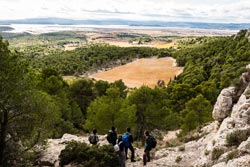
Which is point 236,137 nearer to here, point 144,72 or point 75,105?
point 75,105

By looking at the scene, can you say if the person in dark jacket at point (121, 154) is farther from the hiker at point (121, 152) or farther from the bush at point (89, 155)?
the bush at point (89, 155)

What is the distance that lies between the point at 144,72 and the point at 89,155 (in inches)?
3992

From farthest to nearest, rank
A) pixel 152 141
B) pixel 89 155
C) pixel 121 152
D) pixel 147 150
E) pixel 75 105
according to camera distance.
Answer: pixel 75 105 → pixel 89 155 → pixel 147 150 → pixel 152 141 → pixel 121 152

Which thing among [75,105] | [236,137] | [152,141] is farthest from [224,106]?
[75,105]

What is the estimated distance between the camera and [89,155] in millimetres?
24078

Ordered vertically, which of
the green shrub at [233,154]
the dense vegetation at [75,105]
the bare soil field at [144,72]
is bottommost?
the bare soil field at [144,72]

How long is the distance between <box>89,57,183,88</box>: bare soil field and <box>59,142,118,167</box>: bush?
78.8 m

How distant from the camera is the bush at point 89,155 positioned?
23.5 m

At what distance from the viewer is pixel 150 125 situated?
141 ft

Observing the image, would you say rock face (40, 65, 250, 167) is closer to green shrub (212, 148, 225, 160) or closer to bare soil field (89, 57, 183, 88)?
green shrub (212, 148, 225, 160)

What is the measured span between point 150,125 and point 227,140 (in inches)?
894

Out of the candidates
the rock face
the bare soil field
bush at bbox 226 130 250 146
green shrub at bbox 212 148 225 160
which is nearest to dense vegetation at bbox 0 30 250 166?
the rock face

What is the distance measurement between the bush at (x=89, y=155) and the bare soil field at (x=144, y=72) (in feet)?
259

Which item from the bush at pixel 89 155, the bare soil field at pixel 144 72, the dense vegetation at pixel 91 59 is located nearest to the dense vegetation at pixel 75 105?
the bush at pixel 89 155
